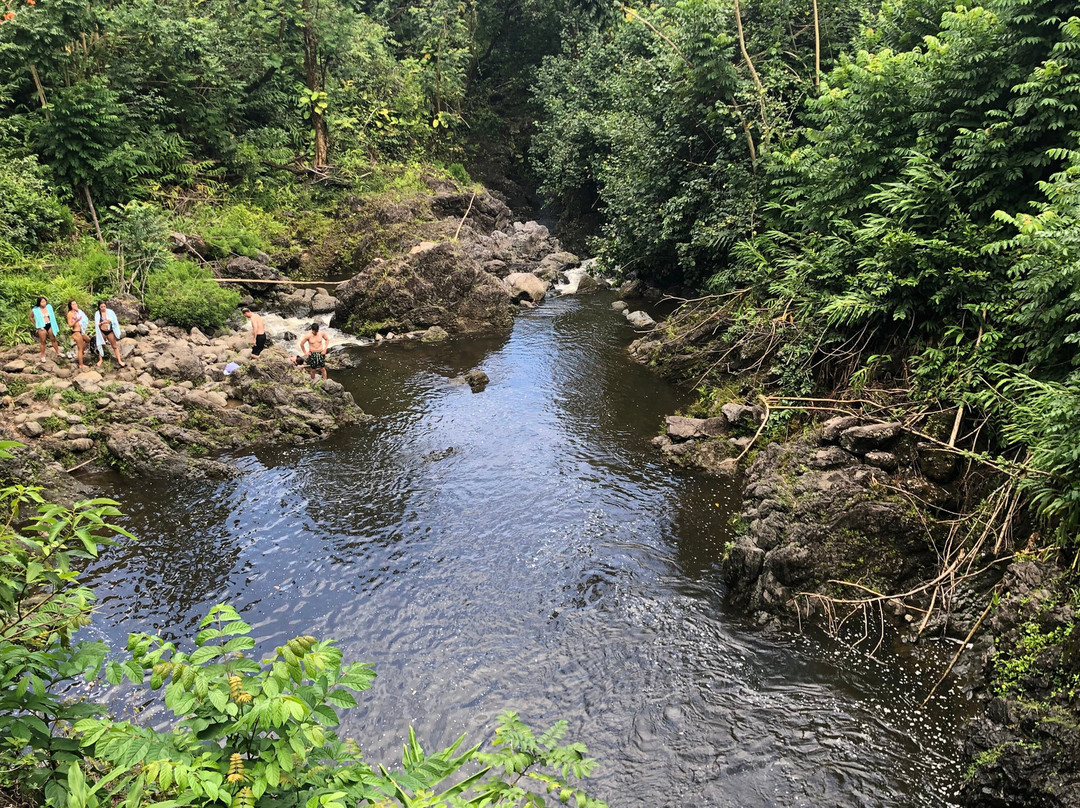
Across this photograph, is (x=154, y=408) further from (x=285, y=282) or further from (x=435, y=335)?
(x=285, y=282)

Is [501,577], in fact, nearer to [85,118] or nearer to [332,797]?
[332,797]

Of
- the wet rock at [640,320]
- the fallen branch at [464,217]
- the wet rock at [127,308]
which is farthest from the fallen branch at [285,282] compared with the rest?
the wet rock at [640,320]

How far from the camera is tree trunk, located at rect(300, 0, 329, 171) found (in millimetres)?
29234

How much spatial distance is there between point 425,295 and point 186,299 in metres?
7.97

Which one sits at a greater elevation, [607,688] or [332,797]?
[332,797]

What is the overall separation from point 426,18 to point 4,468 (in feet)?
118

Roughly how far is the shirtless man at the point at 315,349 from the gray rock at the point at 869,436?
44.7 feet

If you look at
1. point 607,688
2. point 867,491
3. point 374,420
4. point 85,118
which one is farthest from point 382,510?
point 85,118

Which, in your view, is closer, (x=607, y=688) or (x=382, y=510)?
(x=607, y=688)

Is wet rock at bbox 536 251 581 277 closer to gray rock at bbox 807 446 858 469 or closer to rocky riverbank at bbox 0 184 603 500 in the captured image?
rocky riverbank at bbox 0 184 603 500

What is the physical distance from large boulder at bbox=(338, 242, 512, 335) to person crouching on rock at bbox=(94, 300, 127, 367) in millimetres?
8261

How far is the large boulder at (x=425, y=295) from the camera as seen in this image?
24141mm

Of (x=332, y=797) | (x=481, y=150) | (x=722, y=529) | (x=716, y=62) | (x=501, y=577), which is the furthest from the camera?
(x=481, y=150)

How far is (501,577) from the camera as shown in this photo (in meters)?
11.1
